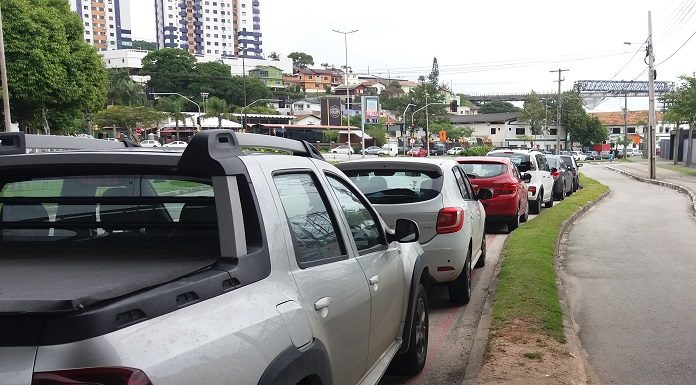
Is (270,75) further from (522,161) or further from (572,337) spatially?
(572,337)

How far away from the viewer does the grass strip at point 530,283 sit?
19.2 feet

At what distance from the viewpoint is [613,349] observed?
558 cm

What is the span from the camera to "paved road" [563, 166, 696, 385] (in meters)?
5.20

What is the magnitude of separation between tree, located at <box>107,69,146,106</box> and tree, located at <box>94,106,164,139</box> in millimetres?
16911

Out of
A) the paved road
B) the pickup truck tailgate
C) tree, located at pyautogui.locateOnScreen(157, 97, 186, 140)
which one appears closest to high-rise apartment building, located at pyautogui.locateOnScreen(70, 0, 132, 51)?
tree, located at pyautogui.locateOnScreen(157, 97, 186, 140)

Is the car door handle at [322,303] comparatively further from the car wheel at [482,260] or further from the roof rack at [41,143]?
the car wheel at [482,260]

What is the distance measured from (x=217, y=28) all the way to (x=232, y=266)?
199 m

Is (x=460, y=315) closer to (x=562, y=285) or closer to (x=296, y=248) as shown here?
(x=562, y=285)

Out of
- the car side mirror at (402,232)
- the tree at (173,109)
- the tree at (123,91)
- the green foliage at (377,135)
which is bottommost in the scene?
the car side mirror at (402,232)

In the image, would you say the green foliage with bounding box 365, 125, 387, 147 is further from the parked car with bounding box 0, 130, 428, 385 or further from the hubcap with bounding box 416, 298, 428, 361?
the parked car with bounding box 0, 130, 428, 385

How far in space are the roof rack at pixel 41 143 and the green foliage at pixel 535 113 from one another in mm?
91244

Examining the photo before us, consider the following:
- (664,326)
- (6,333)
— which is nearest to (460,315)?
(664,326)

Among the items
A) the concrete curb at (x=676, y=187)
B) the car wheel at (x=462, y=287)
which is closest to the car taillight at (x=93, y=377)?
the car wheel at (x=462, y=287)

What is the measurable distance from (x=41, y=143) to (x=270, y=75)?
146 metres
